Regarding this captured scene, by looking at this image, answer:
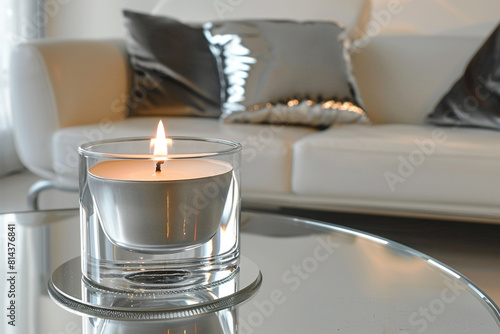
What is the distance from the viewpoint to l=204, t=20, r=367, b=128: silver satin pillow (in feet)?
6.20

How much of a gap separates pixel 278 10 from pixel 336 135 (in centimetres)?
79

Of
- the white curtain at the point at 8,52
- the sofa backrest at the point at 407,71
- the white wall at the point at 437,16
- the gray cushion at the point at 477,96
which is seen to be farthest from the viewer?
the white curtain at the point at 8,52

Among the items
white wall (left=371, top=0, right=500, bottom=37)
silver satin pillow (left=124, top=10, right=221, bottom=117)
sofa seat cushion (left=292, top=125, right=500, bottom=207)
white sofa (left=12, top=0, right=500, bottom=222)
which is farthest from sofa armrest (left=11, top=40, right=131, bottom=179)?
white wall (left=371, top=0, right=500, bottom=37)

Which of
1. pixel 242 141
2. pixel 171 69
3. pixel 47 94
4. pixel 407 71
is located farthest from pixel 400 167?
pixel 47 94

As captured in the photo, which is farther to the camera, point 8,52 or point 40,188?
point 8,52

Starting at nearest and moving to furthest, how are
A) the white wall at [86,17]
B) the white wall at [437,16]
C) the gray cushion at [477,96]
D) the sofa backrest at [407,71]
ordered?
the gray cushion at [477,96] → the sofa backrest at [407,71] → the white wall at [437,16] → the white wall at [86,17]

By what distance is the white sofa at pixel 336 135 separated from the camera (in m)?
1.58

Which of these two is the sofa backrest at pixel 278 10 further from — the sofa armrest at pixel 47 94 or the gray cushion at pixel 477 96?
the sofa armrest at pixel 47 94

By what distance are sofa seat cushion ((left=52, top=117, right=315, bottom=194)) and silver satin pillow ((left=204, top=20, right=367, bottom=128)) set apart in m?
0.06

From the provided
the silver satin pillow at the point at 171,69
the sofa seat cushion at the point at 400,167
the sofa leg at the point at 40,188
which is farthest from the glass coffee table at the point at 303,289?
the silver satin pillow at the point at 171,69

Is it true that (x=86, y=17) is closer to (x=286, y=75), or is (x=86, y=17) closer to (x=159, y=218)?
(x=286, y=75)

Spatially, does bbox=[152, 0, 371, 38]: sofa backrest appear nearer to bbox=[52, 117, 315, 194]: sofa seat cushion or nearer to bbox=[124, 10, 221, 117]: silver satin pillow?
bbox=[124, 10, 221, 117]: silver satin pillow

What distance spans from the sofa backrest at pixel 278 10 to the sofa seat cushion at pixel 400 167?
0.72 m

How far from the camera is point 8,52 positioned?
9.36 ft
